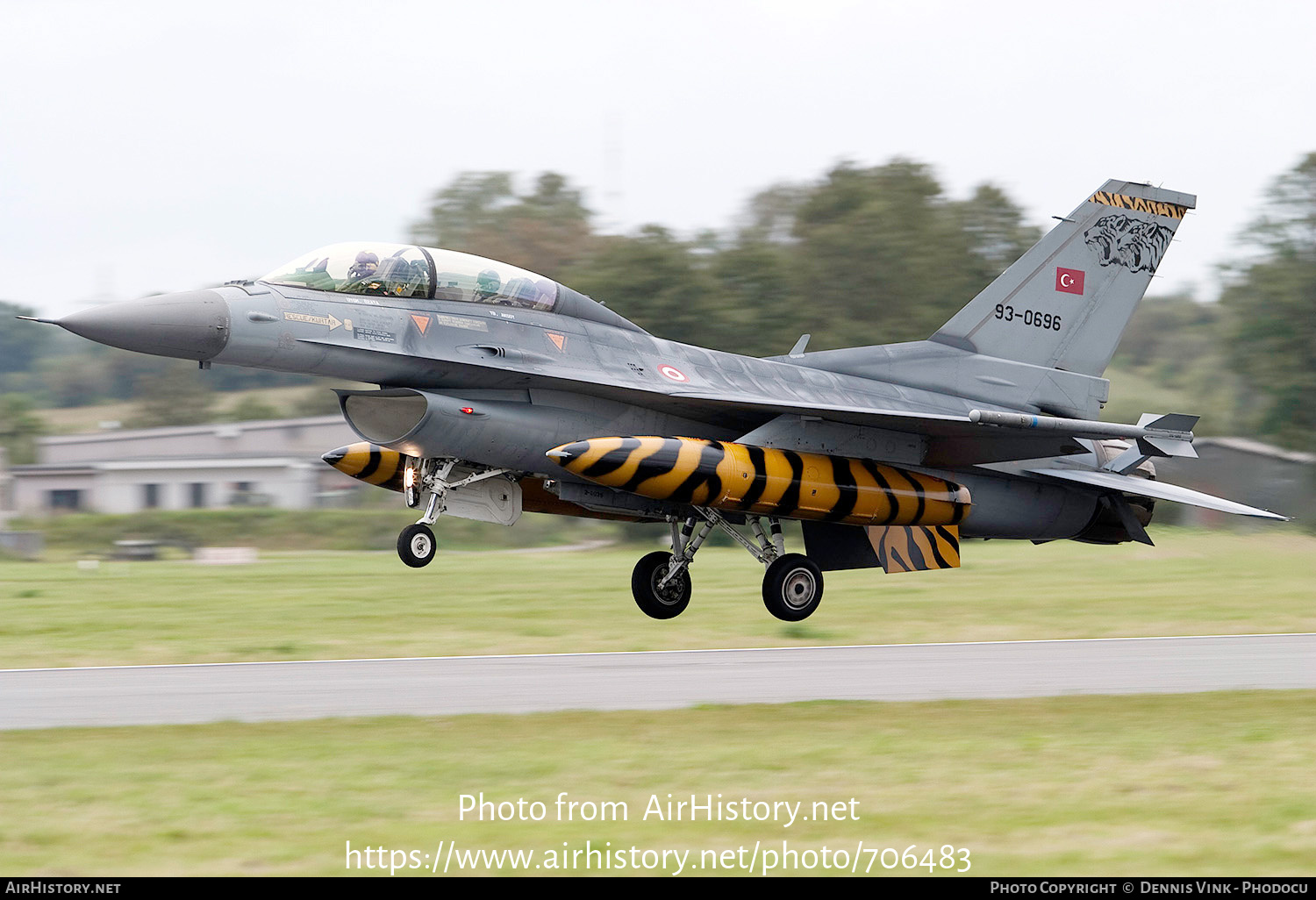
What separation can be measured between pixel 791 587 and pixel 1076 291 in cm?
491

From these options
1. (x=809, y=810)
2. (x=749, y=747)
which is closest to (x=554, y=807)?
(x=809, y=810)

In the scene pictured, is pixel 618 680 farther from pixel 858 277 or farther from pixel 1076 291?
pixel 858 277

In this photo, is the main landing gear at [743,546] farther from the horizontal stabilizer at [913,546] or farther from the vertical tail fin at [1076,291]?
the vertical tail fin at [1076,291]

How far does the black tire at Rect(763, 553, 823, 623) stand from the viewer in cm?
1320

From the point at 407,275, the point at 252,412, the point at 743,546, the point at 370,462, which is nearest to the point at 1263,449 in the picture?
the point at 743,546

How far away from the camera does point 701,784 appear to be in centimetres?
694

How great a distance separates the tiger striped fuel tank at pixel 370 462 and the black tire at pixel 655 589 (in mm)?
2805

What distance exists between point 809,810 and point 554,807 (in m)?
1.25

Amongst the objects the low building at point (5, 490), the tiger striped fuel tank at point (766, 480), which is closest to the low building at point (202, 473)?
the low building at point (5, 490)

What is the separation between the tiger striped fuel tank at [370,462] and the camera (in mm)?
12891

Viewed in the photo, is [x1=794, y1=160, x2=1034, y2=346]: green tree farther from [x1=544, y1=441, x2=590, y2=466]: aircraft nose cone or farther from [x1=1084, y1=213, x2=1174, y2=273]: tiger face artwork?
[x1=544, y1=441, x2=590, y2=466]: aircraft nose cone

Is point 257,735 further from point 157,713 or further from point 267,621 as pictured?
point 267,621

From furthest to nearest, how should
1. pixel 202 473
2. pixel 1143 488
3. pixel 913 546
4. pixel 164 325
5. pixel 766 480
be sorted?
pixel 202 473 → pixel 1143 488 → pixel 913 546 → pixel 766 480 → pixel 164 325

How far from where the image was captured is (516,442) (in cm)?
1194
